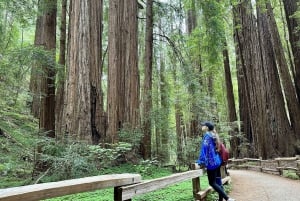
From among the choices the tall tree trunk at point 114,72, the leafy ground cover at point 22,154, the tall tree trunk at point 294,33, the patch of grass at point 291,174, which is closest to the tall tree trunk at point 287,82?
the tall tree trunk at point 294,33

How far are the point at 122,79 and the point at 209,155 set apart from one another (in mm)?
5763

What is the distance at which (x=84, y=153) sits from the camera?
20.7 ft

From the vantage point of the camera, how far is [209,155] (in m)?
5.12

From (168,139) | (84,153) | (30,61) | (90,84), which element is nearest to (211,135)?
(84,153)

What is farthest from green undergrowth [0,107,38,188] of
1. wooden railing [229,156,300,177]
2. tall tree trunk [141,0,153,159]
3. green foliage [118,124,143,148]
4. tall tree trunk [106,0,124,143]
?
wooden railing [229,156,300,177]

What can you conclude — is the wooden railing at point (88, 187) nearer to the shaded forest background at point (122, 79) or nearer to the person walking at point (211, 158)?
the person walking at point (211, 158)

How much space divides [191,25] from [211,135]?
14.7 metres

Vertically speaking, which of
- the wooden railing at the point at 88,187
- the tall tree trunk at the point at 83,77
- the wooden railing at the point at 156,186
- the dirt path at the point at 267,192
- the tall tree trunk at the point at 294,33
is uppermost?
the tall tree trunk at the point at 294,33

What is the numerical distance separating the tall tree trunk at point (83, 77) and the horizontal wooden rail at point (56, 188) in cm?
376

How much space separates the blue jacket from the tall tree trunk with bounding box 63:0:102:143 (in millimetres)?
3205

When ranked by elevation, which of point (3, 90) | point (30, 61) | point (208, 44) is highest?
point (208, 44)

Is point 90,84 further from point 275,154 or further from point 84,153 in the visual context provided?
point 275,154

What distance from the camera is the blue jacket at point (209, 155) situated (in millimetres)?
5090

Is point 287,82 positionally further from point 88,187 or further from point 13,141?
point 88,187
